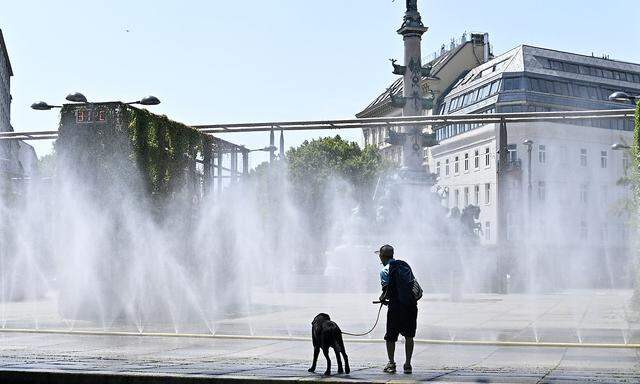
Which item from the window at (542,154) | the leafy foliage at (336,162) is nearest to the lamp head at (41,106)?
the window at (542,154)

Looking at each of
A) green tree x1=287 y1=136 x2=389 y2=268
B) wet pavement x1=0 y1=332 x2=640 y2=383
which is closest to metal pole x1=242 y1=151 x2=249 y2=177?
wet pavement x1=0 y1=332 x2=640 y2=383

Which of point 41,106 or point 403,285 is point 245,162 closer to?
point 41,106

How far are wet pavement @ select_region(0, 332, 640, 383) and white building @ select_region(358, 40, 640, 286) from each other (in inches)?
827

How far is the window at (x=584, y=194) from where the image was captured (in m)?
62.7

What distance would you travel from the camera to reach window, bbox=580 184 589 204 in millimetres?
62688

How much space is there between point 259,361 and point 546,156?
4725cm

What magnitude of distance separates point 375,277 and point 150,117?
22.0m

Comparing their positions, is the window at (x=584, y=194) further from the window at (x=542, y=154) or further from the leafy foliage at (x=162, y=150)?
the leafy foliage at (x=162, y=150)

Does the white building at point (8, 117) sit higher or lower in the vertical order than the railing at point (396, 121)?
higher

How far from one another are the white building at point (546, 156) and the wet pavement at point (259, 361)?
21011mm

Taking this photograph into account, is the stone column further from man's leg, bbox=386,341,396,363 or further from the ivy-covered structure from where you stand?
man's leg, bbox=386,341,396,363

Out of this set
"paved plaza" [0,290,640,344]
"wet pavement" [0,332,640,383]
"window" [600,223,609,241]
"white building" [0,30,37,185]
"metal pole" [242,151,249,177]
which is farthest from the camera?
"white building" [0,30,37,185]

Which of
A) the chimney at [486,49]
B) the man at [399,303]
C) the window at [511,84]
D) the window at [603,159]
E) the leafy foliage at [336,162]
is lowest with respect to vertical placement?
the man at [399,303]

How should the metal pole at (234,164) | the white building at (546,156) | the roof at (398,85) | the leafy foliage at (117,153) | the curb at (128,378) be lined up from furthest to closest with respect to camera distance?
1. the roof at (398,85)
2. the white building at (546,156)
3. the metal pole at (234,164)
4. the leafy foliage at (117,153)
5. the curb at (128,378)
